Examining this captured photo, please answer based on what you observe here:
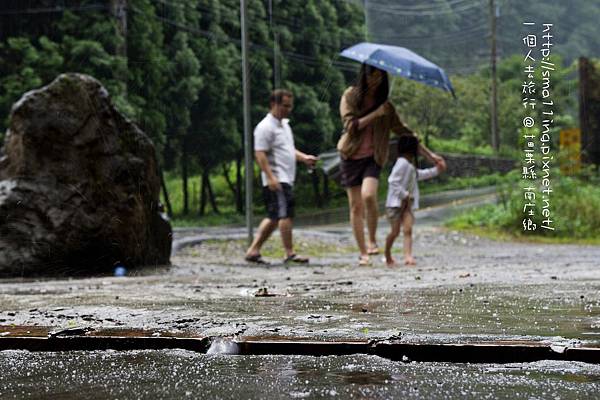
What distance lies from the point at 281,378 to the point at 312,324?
117 centimetres

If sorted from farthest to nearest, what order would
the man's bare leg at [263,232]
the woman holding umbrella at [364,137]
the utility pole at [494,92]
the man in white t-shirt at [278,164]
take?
the utility pole at [494,92]
the man's bare leg at [263,232]
the man in white t-shirt at [278,164]
the woman holding umbrella at [364,137]

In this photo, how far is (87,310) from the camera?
5.06m

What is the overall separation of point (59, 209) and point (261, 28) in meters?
18.9

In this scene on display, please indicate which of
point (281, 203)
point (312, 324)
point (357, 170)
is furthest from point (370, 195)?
point (312, 324)

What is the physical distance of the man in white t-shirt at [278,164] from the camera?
1014 cm

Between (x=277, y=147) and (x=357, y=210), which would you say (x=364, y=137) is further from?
(x=277, y=147)

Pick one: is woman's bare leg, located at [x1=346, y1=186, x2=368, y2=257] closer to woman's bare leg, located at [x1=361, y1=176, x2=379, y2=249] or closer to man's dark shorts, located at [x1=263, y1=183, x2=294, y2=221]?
woman's bare leg, located at [x1=361, y1=176, x2=379, y2=249]

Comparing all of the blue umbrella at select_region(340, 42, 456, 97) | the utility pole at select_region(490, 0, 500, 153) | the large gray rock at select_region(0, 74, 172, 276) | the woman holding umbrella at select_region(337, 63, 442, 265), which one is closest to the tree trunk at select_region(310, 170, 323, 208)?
the utility pole at select_region(490, 0, 500, 153)

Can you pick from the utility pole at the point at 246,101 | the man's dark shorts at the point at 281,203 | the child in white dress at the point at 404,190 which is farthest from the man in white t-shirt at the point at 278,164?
the utility pole at the point at 246,101

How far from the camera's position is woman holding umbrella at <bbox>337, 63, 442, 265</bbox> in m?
9.68

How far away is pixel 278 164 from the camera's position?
10.3 m

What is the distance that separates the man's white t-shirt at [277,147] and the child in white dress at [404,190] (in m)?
1.11

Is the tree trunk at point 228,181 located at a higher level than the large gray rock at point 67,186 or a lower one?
lower

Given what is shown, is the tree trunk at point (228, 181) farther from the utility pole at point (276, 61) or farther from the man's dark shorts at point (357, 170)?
the man's dark shorts at point (357, 170)
